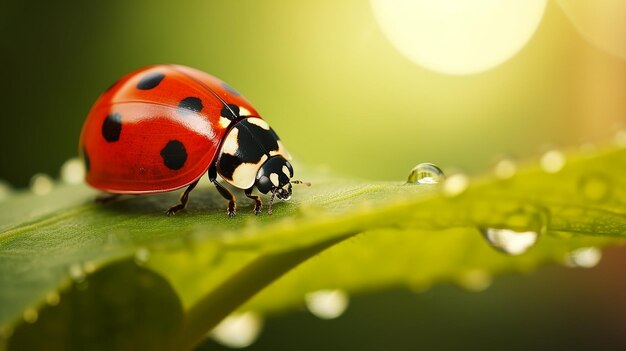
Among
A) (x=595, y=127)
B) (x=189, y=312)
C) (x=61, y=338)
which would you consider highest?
(x=595, y=127)

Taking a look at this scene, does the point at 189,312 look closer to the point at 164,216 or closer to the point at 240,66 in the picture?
the point at 164,216

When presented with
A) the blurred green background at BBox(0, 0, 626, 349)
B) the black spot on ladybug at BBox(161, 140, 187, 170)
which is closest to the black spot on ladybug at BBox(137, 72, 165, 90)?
the black spot on ladybug at BBox(161, 140, 187, 170)

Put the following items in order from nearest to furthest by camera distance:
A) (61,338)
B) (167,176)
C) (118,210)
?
(61,338), (118,210), (167,176)

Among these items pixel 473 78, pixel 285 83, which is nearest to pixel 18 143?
pixel 285 83

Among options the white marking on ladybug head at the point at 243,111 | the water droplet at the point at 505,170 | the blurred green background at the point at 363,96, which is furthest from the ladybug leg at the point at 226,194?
the blurred green background at the point at 363,96

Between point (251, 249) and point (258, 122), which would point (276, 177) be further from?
point (251, 249)

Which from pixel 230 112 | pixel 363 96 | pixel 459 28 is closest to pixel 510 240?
pixel 230 112

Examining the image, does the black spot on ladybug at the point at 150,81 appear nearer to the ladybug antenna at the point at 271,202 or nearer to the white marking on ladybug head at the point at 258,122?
the white marking on ladybug head at the point at 258,122

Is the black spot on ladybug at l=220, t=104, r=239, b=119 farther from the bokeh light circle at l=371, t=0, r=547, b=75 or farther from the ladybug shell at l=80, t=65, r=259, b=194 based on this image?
the bokeh light circle at l=371, t=0, r=547, b=75
